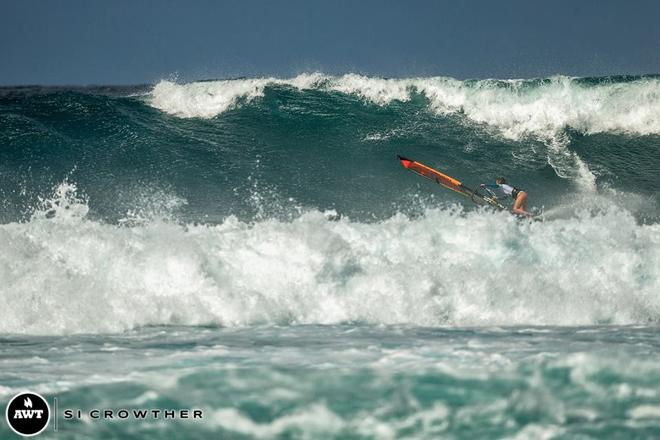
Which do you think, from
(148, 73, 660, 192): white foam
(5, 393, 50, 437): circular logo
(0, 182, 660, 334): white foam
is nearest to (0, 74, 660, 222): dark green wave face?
(148, 73, 660, 192): white foam

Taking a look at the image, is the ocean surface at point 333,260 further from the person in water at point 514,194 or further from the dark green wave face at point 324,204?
the person in water at point 514,194

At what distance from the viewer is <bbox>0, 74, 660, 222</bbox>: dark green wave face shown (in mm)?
15086

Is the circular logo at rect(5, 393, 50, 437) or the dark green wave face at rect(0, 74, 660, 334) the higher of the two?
the dark green wave face at rect(0, 74, 660, 334)

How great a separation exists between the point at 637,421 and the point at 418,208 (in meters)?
10.6

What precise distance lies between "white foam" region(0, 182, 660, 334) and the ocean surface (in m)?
0.03

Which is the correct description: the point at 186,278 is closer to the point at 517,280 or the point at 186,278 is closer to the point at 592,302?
the point at 517,280

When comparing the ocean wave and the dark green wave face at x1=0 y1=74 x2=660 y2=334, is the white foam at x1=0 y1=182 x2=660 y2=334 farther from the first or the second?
the ocean wave

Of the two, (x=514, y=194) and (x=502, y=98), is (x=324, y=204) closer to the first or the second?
(x=514, y=194)

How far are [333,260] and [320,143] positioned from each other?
8457 millimetres

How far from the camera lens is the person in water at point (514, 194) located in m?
14.3

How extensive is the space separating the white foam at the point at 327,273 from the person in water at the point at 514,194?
3726 mm

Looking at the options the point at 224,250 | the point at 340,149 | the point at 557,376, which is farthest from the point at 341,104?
the point at 557,376

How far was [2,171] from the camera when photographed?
15602 mm

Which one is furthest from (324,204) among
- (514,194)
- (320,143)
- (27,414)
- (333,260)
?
(27,414)
